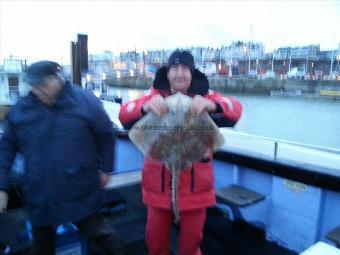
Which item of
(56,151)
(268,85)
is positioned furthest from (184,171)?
(268,85)

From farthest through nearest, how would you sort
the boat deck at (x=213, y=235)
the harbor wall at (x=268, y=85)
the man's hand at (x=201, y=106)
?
1. the harbor wall at (x=268, y=85)
2. the boat deck at (x=213, y=235)
3. the man's hand at (x=201, y=106)

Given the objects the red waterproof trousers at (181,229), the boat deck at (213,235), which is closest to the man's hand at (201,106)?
the red waterproof trousers at (181,229)

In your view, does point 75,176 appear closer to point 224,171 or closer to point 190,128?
point 190,128

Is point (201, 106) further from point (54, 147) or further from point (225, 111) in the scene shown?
point (54, 147)

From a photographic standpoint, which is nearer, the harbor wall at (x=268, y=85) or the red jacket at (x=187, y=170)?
the red jacket at (x=187, y=170)

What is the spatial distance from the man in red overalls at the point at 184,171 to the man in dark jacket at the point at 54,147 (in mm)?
326

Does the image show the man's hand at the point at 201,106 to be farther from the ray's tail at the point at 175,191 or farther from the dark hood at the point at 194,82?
the ray's tail at the point at 175,191

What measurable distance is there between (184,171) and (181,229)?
0.51m

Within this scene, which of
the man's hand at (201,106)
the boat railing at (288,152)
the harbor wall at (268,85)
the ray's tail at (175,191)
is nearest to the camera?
the man's hand at (201,106)

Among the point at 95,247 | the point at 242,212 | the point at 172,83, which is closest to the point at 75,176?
the point at 95,247

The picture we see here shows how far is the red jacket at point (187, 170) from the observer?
7.09 feet

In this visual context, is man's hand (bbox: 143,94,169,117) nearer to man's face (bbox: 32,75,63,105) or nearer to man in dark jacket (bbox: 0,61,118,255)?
man in dark jacket (bbox: 0,61,118,255)

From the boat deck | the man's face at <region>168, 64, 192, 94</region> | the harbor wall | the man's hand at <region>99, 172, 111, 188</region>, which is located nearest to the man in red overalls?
the man's face at <region>168, 64, 192, 94</region>

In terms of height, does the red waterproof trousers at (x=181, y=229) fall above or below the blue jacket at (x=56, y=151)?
below
